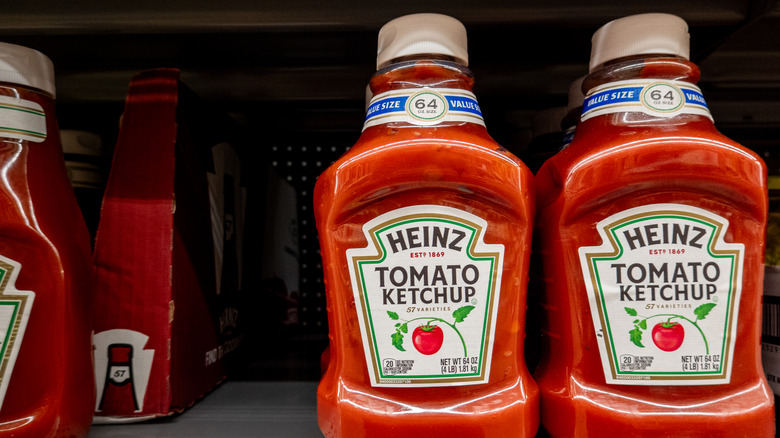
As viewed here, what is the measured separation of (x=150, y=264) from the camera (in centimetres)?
73

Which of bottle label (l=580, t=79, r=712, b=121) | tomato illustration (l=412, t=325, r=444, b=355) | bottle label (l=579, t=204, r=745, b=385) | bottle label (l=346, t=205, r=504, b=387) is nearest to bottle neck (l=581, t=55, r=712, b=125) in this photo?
bottle label (l=580, t=79, r=712, b=121)

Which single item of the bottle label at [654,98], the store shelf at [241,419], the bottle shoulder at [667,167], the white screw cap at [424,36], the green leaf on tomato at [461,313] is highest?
the white screw cap at [424,36]

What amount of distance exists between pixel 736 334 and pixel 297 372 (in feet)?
2.26

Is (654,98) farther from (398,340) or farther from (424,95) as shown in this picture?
(398,340)

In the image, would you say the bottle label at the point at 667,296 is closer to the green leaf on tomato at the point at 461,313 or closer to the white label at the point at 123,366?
the green leaf on tomato at the point at 461,313

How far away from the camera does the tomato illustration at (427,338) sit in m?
0.63

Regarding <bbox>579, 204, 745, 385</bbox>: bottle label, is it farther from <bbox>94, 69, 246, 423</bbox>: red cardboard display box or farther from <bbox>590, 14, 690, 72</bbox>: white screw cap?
<bbox>94, 69, 246, 423</bbox>: red cardboard display box

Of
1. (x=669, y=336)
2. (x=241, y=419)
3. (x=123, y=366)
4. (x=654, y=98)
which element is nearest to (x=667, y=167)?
(x=654, y=98)

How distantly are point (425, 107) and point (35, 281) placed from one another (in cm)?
54

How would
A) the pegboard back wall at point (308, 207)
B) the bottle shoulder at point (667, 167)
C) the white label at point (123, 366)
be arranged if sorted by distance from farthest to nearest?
the pegboard back wall at point (308, 207)
the white label at point (123, 366)
the bottle shoulder at point (667, 167)

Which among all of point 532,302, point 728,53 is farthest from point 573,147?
point 728,53

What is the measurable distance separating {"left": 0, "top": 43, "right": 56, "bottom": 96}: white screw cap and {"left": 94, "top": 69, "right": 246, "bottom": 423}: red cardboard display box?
11cm

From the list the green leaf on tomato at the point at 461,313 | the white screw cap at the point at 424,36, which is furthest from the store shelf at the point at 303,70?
the green leaf on tomato at the point at 461,313

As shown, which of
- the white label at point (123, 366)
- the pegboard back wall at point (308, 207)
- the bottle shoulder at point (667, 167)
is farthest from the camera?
the pegboard back wall at point (308, 207)
